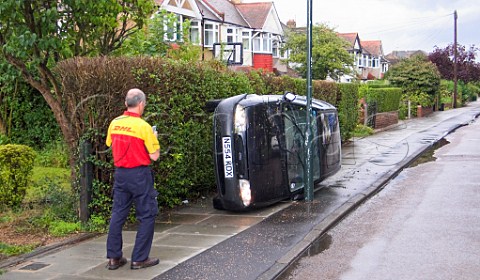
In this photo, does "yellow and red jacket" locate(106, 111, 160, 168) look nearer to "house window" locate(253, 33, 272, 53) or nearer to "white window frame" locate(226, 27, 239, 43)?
"white window frame" locate(226, 27, 239, 43)

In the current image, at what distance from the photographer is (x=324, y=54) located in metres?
40.9

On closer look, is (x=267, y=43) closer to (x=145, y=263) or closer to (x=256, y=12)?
(x=256, y=12)

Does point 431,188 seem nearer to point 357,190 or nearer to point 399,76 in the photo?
point 357,190

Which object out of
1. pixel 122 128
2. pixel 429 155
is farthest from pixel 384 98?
pixel 122 128

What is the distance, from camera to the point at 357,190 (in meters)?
11.1

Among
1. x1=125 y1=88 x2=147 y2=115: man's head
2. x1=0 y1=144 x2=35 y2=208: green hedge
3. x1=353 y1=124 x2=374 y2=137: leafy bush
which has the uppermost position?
x1=125 y1=88 x2=147 y2=115: man's head

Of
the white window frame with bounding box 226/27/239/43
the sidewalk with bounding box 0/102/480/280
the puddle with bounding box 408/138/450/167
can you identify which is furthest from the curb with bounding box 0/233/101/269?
the white window frame with bounding box 226/27/239/43

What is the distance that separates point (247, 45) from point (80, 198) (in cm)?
3855

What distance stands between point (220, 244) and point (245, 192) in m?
1.67

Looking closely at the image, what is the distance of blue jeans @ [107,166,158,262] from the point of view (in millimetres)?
6074

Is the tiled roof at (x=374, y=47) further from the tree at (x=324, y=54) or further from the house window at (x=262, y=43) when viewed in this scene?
the tree at (x=324, y=54)

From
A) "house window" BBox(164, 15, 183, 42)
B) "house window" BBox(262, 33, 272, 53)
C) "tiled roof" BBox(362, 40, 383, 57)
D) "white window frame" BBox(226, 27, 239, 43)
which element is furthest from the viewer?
"tiled roof" BBox(362, 40, 383, 57)

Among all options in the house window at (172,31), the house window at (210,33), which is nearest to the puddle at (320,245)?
the house window at (172,31)

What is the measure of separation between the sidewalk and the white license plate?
71 centimetres
